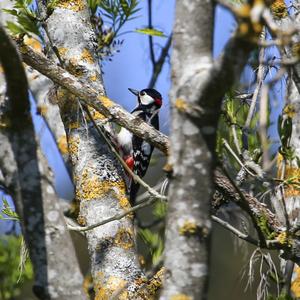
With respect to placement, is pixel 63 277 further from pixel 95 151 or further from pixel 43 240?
pixel 95 151

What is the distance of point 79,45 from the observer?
3422 millimetres

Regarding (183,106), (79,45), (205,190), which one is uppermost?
(79,45)

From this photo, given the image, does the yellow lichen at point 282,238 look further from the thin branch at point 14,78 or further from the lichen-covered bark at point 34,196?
the thin branch at point 14,78

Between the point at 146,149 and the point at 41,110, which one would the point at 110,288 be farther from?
the point at 146,149

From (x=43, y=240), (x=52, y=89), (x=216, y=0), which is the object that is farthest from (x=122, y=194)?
(x=216, y=0)

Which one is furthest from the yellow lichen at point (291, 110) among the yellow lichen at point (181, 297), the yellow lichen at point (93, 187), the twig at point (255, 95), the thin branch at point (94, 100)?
the yellow lichen at point (181, 297)

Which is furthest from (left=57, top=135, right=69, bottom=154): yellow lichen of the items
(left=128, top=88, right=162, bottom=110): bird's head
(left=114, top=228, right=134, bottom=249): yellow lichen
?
(left=128, top=88, right=162, bottom=110): bird's head

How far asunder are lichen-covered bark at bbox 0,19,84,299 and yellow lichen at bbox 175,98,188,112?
371 millimetres

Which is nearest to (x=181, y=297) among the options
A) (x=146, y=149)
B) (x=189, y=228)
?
(x=189, y=228)

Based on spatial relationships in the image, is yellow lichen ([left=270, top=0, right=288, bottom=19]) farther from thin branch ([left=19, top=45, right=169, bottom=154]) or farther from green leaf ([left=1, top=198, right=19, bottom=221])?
green leaf ([left=1, top=198, right=19, bottom=221])

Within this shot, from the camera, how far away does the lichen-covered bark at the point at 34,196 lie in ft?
5.68

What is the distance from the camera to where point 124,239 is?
312 centimetres

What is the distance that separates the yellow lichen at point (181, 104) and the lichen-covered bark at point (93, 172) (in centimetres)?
140

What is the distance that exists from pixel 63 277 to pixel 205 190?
0.40 meters
